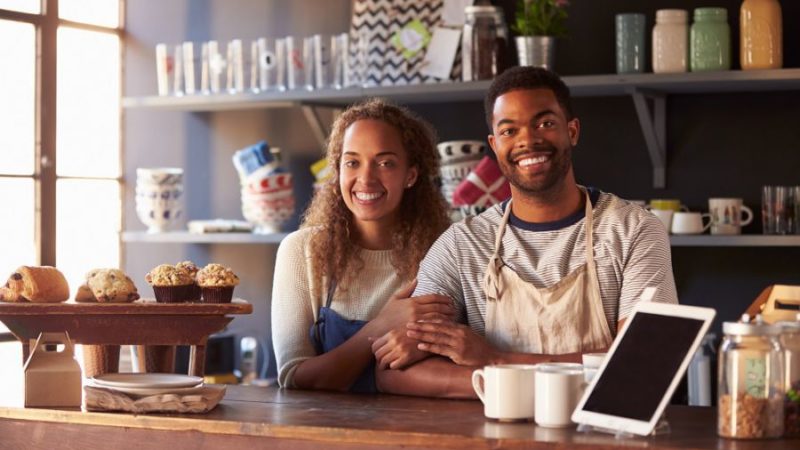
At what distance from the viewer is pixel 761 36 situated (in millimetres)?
3648

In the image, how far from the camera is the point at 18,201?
4449 millimetres

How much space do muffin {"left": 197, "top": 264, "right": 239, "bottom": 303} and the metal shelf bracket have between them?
71.1 inches

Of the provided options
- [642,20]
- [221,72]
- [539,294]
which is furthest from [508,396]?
[221,72]

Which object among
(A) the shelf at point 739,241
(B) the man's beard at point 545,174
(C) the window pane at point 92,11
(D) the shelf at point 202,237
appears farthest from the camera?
(C) the window pane at point 92,11

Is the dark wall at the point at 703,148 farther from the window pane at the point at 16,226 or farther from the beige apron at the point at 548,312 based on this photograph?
the window pane at the point at 16,226

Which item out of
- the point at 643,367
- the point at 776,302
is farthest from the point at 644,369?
the point at 776,302

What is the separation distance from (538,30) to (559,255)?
5.00 feet

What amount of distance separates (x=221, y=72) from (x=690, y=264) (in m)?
1.73

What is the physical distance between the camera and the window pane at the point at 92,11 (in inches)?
183

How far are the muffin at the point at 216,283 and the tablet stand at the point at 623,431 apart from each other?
0.83m

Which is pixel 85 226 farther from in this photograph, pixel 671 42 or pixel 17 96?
pixel 671 42

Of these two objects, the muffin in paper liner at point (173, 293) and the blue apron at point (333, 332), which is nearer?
the muffin in paper liner at point (173, 293)

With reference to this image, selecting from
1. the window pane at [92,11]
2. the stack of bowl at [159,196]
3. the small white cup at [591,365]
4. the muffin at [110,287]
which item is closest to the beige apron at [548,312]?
the small white cup at [591,365]

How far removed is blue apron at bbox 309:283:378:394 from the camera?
8.99ft
